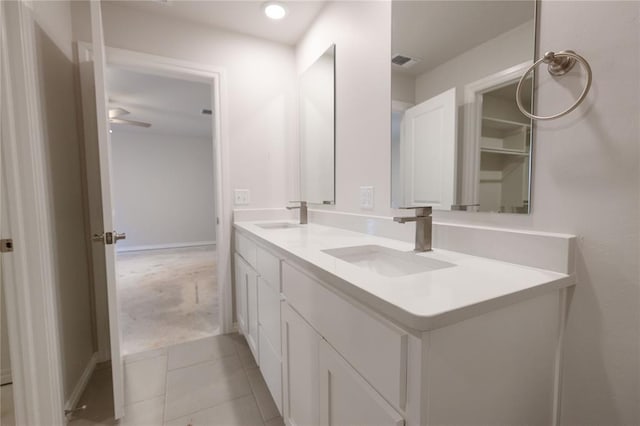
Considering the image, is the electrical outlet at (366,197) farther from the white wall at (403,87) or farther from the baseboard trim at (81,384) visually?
the baseboard trim at (81,384)

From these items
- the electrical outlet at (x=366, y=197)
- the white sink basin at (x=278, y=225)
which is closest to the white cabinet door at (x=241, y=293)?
the white sink basin at (x=278, y=225)

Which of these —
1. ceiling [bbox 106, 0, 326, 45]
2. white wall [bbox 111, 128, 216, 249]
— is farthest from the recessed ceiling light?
white wall [bbox 111, 128, 216, 249]

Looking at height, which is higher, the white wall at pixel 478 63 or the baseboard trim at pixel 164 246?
the white wall at pixel 478 63

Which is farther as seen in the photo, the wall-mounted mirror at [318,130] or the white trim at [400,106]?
the wall-mounted mirror at [318,130]

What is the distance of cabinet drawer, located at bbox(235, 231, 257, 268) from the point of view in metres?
1.59

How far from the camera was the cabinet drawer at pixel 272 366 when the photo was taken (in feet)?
4.02

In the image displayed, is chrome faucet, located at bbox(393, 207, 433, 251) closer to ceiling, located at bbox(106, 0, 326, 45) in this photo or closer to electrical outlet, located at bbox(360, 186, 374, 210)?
electrical outlet, located at bbox(360, 186, 374, 210)

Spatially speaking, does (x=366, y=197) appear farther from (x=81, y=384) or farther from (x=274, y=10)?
(x=81, y=384)

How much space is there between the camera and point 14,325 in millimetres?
1081

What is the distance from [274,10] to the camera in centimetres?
183

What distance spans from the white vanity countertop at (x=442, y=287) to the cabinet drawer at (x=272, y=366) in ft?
1.88

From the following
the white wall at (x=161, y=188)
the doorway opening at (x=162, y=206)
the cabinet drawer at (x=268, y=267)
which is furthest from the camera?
the white wall at (x=161, y=188)

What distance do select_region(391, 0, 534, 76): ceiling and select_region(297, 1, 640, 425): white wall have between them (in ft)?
0.39

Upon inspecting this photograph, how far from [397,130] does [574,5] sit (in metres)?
0.67
